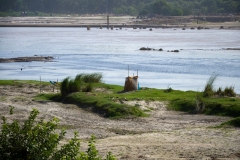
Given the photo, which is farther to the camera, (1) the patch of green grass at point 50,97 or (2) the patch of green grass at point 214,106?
(1) the patch of green grass at point 50,97

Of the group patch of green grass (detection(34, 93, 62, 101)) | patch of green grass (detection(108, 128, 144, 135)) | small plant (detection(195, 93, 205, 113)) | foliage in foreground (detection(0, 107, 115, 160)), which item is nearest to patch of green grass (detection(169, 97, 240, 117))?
small plant (detection(195, 93, 205, 113))

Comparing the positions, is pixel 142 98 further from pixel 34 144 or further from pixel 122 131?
pixel 34 144

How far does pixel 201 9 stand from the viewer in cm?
19875

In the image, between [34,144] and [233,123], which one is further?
[233,123]

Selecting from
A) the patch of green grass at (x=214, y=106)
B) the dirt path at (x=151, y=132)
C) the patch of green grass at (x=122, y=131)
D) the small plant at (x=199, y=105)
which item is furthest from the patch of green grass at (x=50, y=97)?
the patch of green grass at (x=122, y=131)

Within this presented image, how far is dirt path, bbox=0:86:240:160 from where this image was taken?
15.2 metres

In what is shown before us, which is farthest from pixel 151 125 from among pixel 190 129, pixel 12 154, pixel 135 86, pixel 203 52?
pixel 203 52

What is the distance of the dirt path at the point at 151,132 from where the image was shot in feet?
50.0

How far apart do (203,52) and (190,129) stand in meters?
52.9

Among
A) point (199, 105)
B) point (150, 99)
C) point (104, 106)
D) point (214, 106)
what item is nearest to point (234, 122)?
point (214, 106)

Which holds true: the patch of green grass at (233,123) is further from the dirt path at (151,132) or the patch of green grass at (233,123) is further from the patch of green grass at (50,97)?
the patch of green grass at (50,97)

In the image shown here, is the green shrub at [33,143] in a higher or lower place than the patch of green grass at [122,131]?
higher

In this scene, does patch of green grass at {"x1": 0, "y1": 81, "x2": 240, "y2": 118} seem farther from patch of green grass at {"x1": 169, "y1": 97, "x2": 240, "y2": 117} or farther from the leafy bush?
the leafy bush

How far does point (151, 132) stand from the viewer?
61.0ft
